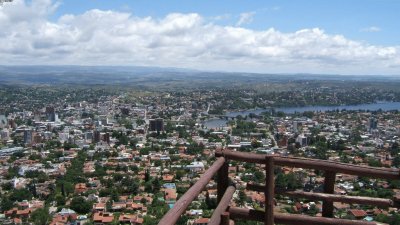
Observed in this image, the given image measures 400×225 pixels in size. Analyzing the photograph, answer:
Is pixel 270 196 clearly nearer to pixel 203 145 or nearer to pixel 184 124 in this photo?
pixel 203 145

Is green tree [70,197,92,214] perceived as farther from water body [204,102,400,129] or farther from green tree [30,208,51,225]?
water body [204,102,400,129]

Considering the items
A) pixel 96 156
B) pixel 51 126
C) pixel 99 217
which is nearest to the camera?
pixel 99 217

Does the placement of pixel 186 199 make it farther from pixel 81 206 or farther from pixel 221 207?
pixel 81 206

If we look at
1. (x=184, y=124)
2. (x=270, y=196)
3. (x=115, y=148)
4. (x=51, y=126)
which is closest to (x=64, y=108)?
(x=51, y=126)

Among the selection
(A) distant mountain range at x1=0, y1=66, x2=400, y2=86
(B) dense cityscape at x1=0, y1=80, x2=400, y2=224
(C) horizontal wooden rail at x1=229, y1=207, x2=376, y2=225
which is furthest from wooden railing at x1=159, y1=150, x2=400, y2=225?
(A) distant mountain range at x1=0, y1=66, x2=400, y2=86

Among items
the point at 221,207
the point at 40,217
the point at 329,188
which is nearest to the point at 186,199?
the point at 221,207

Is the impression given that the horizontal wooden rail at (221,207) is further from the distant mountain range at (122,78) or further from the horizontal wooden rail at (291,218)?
the distant mountain range at (122,78)
